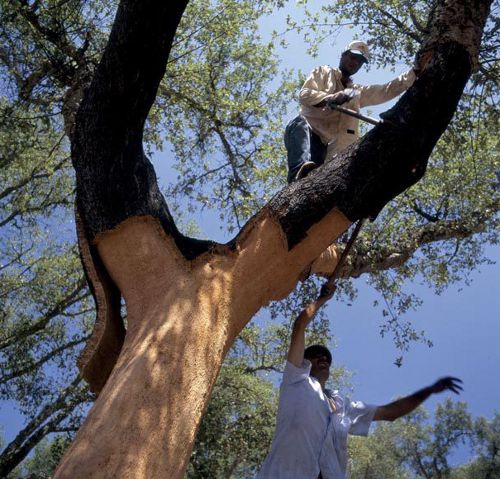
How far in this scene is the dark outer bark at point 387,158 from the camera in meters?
4.59

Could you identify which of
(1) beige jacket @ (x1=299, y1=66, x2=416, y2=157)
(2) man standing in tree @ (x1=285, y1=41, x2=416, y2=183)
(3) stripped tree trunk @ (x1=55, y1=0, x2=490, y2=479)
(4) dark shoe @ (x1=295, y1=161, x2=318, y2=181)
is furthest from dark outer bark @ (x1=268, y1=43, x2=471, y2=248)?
(1) beige jacket @ (x1=299, y1=66, x2=416, y2=157)

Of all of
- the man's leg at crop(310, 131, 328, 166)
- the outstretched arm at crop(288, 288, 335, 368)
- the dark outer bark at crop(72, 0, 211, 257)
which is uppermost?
the man's leg at crop(310, 131, 328, 166)

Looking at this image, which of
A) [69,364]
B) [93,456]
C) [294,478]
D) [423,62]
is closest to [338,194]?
[423,62]

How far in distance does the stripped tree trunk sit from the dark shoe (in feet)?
1.23

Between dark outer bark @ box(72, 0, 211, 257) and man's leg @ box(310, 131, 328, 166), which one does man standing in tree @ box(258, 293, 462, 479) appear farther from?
man's leg @ box(310, 131, 328, 166)

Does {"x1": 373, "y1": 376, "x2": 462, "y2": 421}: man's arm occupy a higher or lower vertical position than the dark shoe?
lower

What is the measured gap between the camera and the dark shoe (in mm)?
5340

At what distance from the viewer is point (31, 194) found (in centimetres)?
1445

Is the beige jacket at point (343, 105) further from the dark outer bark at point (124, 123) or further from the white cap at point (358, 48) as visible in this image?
the dark outer bark at point (124, 123)

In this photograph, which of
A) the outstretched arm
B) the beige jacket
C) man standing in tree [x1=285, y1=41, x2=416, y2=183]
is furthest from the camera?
the beige jacket

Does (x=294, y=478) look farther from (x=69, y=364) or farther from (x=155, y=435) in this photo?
(x=69, y=364)

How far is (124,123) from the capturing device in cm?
462

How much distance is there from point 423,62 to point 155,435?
3.60 meters

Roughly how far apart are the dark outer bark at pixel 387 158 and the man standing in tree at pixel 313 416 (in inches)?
32.0
